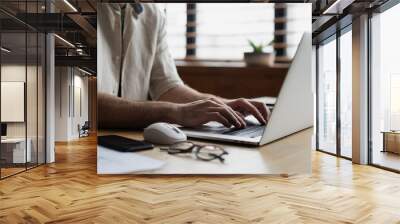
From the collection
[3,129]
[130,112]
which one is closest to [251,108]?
[130,112]

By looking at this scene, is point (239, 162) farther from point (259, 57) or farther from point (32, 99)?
point (32, 99)

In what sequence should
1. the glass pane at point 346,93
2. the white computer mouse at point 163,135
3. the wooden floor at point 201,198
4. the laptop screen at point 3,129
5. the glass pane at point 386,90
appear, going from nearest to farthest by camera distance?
the wooden floor at point 201,198 → the white computer mouse at point 163,135 → the laptop screen at point 3,129 → the glass pane at point 386,90 → the glass pane at point 346,93

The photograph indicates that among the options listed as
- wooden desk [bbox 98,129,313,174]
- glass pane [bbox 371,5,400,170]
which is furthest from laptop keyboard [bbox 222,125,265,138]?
glass pane [bbox 371,5,400,170]

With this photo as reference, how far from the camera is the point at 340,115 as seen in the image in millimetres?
8172

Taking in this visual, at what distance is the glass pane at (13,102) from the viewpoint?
548cm

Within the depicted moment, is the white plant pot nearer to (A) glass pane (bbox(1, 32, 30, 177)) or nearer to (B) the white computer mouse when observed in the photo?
(B) the white computer mouse

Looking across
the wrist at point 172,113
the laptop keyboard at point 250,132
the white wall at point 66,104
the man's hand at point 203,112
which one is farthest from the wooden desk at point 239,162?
the white wall at point 66,104

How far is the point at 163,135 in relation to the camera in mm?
4984

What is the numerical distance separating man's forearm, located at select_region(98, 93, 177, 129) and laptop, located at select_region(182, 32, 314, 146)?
332 millimetres

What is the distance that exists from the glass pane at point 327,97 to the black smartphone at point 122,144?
500cm

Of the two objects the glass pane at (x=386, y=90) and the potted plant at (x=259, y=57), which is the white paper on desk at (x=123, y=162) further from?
the glass pane at (x=386, y=90)

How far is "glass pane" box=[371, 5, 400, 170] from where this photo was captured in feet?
20.1

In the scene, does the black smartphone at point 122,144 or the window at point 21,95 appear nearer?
the black smartphone at point 122,144

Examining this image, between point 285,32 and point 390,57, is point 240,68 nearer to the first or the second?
point 285,32
